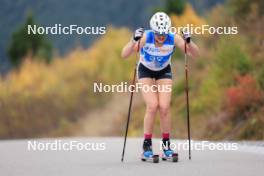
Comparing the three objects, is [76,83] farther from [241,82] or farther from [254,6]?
[241,82]

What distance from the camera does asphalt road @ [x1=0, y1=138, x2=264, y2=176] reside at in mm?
11406

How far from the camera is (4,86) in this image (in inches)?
2778

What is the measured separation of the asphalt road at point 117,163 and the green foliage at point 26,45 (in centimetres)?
9364

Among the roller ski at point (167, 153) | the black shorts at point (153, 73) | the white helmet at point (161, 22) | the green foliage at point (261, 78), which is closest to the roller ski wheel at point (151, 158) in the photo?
the roller ski at point (167, 153)

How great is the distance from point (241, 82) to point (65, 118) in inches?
1503

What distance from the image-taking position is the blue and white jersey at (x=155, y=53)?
43.7 ft

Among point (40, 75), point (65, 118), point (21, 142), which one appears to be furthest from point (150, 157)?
point (40, 75)

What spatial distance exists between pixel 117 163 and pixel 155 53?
1697mm

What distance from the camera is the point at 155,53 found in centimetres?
1338

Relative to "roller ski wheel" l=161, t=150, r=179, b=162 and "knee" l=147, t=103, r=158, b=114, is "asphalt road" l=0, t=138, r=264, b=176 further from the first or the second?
"knee" l=147, t=103, r=158, b=114

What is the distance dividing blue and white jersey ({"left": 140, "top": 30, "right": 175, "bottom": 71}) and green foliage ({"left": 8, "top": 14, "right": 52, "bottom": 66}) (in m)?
95.5

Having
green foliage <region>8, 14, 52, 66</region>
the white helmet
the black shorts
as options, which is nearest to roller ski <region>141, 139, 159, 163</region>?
the black shorts

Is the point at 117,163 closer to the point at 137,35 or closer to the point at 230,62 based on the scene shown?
the point at 137,35

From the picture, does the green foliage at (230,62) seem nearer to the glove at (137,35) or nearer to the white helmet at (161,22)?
the white helmet at (161,22)
